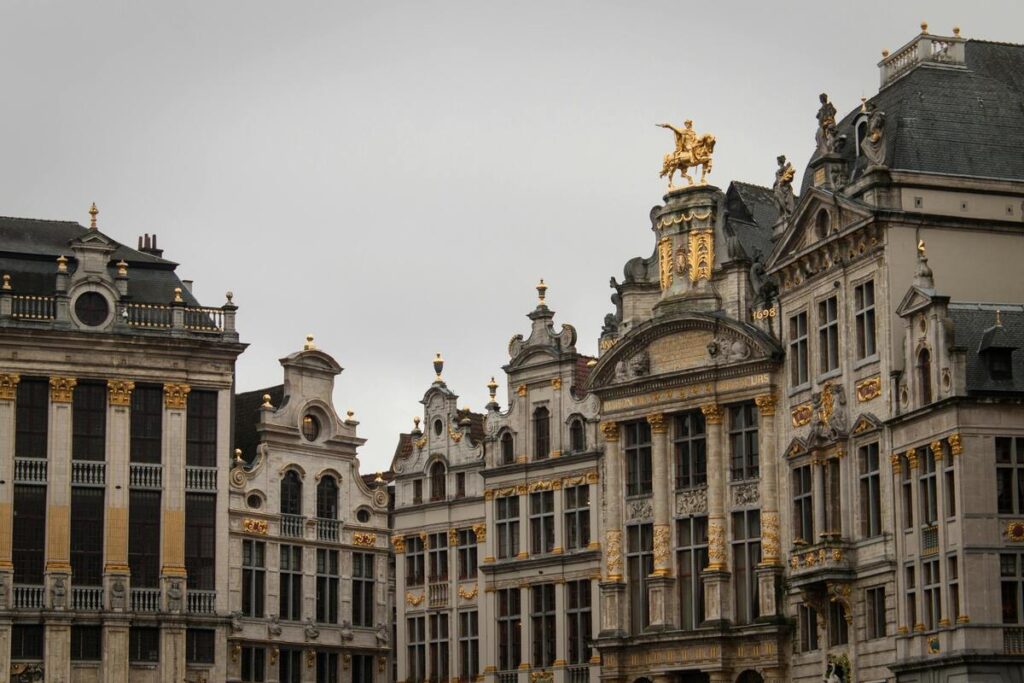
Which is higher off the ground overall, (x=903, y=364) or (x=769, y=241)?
(x=769, y=241)

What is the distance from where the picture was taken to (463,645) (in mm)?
72500

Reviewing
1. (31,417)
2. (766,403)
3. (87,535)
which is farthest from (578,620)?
(31,417)

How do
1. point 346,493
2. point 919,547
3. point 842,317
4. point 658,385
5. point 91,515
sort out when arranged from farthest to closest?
point 346,493
point 91,515
point 658,385
point 842,317
point 919,547

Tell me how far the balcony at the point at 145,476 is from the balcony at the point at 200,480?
2.75 ft

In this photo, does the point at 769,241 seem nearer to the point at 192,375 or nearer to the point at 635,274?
the point at 635,274

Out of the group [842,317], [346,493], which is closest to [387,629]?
[346,493]

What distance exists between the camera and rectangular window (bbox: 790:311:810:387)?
63.0m

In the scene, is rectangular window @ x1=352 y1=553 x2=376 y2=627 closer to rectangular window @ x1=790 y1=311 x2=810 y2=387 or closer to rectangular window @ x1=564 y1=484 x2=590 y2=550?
rectangular window @ x1=564 y1=484 x2=590 y2=550

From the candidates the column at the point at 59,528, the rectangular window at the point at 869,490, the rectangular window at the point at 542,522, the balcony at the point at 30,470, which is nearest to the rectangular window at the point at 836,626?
the rectangular window at the point at 869,490

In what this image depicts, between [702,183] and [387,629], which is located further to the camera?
[387,629]

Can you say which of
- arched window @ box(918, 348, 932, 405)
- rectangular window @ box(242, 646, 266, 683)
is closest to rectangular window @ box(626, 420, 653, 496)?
arched window @ box(918, 348, 932, 405)

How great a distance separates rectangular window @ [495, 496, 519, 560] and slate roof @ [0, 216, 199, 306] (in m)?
12.0

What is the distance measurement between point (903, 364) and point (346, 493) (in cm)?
2389

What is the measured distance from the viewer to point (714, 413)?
214 ft
